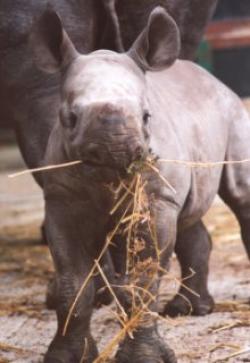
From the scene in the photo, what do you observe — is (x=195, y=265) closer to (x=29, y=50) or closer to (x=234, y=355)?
(x=234, y=355)

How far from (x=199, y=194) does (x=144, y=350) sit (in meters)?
0.86

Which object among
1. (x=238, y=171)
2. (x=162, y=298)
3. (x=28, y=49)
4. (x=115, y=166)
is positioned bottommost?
(x=162, y=298)

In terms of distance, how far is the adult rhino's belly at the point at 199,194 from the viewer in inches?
192

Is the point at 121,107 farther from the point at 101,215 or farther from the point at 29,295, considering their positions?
the point at 29,295

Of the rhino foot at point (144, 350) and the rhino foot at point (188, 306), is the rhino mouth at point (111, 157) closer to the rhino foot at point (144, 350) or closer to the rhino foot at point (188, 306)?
the rhino foot at point (144, 350)

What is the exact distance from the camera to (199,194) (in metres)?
4.93

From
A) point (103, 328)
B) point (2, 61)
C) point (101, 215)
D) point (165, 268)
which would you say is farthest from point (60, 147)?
point (2, 61)

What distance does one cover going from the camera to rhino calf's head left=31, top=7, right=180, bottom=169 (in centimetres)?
388

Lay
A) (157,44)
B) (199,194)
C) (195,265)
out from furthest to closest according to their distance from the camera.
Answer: (195,265) < (199,194) < (157,44)

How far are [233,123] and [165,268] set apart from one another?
108 centimetres

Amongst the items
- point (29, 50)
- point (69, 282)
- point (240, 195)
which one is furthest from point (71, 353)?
point (29, 50)

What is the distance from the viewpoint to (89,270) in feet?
14.8

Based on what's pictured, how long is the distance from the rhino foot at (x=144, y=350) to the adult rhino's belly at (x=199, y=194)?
68 centimetres

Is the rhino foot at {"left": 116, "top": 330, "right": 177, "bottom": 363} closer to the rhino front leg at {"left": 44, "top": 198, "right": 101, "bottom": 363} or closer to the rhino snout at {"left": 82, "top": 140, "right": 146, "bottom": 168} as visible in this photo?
the rhino front leg at {"left": 44, "top": 198, "right": 101, "bottom": 363}
